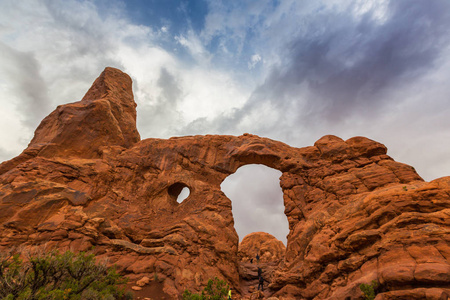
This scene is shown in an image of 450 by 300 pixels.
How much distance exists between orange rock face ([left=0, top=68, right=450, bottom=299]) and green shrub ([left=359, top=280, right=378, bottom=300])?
407 millimetres

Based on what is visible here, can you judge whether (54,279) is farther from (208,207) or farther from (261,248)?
(261,248)

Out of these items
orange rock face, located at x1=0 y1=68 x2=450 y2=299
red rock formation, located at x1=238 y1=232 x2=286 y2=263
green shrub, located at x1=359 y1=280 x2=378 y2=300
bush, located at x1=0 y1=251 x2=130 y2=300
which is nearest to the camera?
bush, located at x1=0 y1=251 x2=130 y2=300

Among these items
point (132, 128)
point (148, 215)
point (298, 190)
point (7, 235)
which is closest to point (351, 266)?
point (298, 190)

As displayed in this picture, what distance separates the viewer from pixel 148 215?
22469 millimetres

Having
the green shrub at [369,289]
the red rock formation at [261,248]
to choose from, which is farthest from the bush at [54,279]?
the red rock formation at [261,248]

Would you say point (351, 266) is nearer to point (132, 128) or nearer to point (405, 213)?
point (405, 213)

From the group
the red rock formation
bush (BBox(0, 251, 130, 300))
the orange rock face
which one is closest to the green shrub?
the orange rock face

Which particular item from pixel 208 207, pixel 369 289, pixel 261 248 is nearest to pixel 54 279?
pixel 208 207

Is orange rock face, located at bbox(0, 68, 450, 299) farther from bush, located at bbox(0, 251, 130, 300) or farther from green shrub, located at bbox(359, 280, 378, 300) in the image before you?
bush, located at bbox(0, 251, 130, 300)

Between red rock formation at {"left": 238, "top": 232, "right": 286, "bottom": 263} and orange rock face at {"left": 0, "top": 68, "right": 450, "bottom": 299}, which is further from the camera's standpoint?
red rock formation at {"left": 238, "top": 232, "right": 286, "bottom": 263}

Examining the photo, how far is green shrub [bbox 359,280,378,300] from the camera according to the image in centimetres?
1126

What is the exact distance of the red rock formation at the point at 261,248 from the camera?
3959 cm

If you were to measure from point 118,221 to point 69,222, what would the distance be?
380cm

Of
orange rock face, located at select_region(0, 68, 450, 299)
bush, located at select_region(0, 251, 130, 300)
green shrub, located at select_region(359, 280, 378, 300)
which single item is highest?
orange rock face, located at select_region(0, 68, 450, 299)
